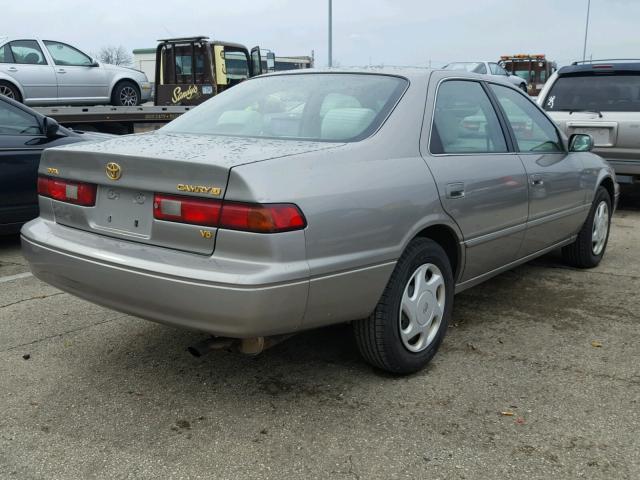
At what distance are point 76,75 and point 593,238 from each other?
994 centimetres

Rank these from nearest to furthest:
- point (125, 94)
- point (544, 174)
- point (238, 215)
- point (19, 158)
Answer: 1. point (238, 215)
2. point (544, 174)
3. point (19, 158)
4. point (125, 94)

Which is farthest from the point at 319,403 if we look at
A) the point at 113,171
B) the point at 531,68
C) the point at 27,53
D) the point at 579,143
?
the point at 531,68

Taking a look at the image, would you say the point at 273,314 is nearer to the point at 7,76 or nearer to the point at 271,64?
the point at 7,76

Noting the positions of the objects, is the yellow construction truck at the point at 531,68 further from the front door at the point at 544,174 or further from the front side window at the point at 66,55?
the front door at the point at 544,174

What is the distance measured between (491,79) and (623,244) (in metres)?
3.05

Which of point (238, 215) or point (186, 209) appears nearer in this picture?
point (238, 215)

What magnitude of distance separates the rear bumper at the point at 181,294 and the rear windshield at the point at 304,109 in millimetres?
915

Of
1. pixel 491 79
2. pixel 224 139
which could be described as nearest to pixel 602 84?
pixel 491 79

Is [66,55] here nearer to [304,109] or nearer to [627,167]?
[627,167]

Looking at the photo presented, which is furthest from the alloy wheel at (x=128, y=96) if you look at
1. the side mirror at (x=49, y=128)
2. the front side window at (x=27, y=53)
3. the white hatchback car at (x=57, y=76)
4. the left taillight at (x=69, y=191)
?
the left taillight at (x=69, y=191)

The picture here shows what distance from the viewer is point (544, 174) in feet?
14.2

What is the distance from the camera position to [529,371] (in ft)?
11.2

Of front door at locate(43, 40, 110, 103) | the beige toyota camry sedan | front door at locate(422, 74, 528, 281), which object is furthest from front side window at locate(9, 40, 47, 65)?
front door at locate(422, 74, 528, 281)

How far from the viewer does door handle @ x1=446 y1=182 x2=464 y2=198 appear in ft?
11.1
